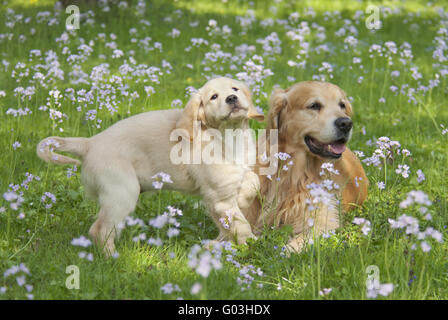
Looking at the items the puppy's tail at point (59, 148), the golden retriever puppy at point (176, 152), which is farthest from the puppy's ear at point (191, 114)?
the puppy's tail at point (59, 148)

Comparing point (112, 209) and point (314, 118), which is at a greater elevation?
point (314, 118)

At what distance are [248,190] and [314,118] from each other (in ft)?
2.19

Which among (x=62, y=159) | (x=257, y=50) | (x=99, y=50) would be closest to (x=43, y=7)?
(x=99, y=50)

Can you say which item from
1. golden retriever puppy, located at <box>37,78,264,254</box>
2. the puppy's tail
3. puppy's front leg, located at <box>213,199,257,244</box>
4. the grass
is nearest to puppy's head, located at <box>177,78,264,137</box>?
golden retriever puppy, located at <box>37,78,264,254</box>

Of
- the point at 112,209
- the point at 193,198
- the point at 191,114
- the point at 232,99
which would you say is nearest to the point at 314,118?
the point at 232,99

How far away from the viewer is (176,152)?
13.0ft

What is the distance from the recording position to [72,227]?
4.02 metres

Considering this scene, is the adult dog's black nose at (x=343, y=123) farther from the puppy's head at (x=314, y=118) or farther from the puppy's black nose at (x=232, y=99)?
the puppy's black nose at (x=232, y=99)

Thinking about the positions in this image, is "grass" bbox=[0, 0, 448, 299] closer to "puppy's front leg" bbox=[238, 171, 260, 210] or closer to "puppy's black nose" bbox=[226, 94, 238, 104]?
"puppy's front leg" bbox=[238, 171, 260, 210]

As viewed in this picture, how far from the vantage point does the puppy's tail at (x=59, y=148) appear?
380cm

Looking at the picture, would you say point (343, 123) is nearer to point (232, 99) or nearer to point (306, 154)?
point (306, 154)

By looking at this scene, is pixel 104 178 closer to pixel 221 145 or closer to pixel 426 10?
pixel 221 145

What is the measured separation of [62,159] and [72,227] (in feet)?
1.58

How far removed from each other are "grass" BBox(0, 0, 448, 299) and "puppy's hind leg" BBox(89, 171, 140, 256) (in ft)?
0.41
